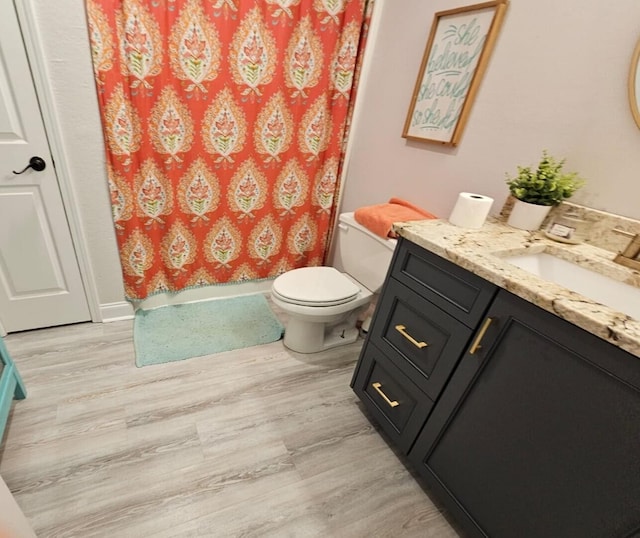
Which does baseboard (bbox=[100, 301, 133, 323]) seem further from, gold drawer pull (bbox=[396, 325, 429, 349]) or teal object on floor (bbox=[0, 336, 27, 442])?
gold drawer pull (bbox=[396, 325, 429, 349])

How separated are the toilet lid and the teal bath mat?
44 centimetres

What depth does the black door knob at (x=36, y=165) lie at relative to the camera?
1.34 m

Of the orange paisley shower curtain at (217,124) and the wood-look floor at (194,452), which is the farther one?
the orange paisley shower curtain at (217,124)

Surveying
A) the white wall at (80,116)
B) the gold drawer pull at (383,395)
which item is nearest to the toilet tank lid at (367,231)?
the gold drawer pull at (383,395)

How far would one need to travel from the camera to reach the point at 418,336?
3.57 feet

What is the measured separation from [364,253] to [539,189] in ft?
2.55

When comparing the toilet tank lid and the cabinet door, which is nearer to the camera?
the cabinet door

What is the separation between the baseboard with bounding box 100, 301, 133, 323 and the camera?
5.93ft

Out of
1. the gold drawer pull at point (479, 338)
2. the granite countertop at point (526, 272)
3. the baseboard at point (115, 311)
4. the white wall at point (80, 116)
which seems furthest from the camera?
the baseboard at point (115, 311)

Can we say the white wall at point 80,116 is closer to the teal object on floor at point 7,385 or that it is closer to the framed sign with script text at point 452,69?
the teal object on floor at point 7,385

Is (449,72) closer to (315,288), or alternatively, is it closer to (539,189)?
(539,189)

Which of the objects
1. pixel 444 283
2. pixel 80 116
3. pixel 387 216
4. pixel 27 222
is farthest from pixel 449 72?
pixel 27 222

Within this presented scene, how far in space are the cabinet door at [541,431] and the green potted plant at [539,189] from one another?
0.50 metres

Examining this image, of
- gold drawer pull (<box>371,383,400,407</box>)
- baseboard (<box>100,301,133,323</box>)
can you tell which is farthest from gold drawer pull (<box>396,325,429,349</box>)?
baseboard (<box>100,301,133,323</box>)
